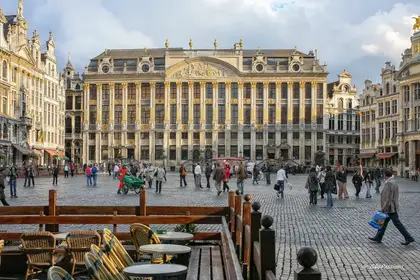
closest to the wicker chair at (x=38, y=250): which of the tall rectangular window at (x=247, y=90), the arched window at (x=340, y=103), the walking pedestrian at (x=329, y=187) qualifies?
the walking pedestrian at (x=329, y=187)

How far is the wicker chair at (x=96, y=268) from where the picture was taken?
17.6ft

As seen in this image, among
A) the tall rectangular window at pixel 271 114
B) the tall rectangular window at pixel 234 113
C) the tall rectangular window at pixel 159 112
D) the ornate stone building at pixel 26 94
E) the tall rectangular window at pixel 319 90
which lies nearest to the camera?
the ornate stone building at pixel 26 94

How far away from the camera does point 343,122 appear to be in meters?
91.9

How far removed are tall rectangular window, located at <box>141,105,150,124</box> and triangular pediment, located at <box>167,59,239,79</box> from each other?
5.84 meters

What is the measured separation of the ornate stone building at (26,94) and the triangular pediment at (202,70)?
18.1 metres

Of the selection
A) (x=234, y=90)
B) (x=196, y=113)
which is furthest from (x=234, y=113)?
(x=196, y=113)

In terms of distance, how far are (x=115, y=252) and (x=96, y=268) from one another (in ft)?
4.69

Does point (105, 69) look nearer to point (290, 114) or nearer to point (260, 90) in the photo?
point (260, 90)

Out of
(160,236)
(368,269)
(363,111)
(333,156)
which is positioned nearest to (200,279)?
(160,236)

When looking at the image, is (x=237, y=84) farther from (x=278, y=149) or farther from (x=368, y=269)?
(x=368, y=269)

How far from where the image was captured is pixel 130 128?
83.5m

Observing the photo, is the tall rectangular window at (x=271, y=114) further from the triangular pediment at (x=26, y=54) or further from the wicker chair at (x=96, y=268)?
the wicker chair at (x=96, y=268)

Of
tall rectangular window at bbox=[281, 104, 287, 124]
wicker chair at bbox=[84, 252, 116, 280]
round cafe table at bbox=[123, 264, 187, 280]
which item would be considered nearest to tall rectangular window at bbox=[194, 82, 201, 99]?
tall rectangular window at bbox=[281, 104, 287, 124]

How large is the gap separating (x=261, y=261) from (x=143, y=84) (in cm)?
8038
